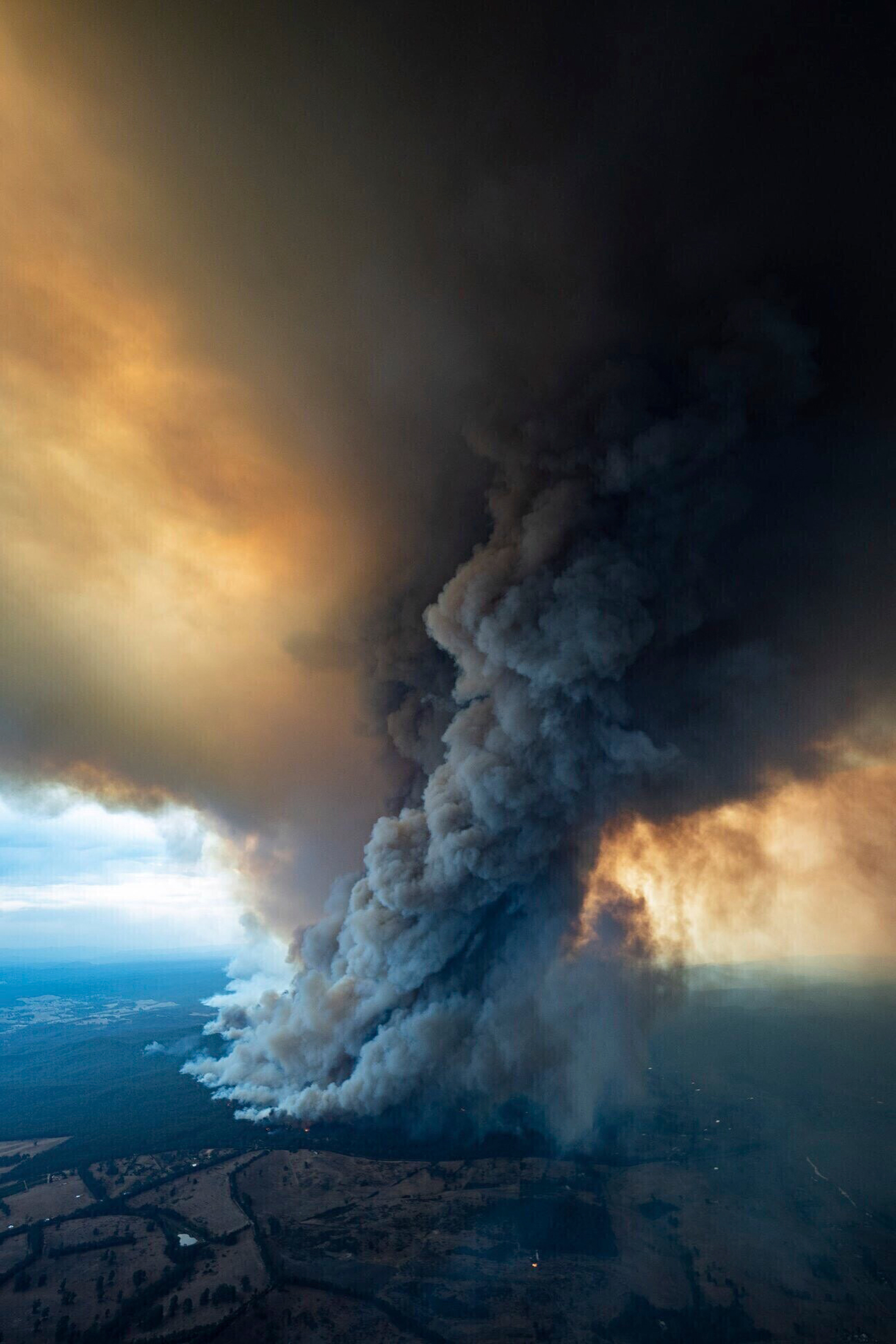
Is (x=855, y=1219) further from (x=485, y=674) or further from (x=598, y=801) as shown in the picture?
(x=485, y=674)

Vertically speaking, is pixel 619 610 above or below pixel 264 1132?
above

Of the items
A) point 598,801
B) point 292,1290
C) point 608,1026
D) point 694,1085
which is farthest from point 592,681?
point 694,1085

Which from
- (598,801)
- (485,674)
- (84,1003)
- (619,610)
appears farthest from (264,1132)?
(84,1003)

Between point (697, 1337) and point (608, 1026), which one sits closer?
point (697, 1337)

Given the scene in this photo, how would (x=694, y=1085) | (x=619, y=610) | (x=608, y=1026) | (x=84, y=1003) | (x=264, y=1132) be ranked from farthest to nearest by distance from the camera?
(x=84, y=1003) → (x=694, y=1085) → (x=264, y=1132) → (x=608, y=1026) → (x=619, y=610)

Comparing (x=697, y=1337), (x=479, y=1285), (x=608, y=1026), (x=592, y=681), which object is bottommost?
(x=697, y=1337)

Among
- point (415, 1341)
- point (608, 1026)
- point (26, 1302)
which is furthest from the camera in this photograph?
point (608, 1026)
